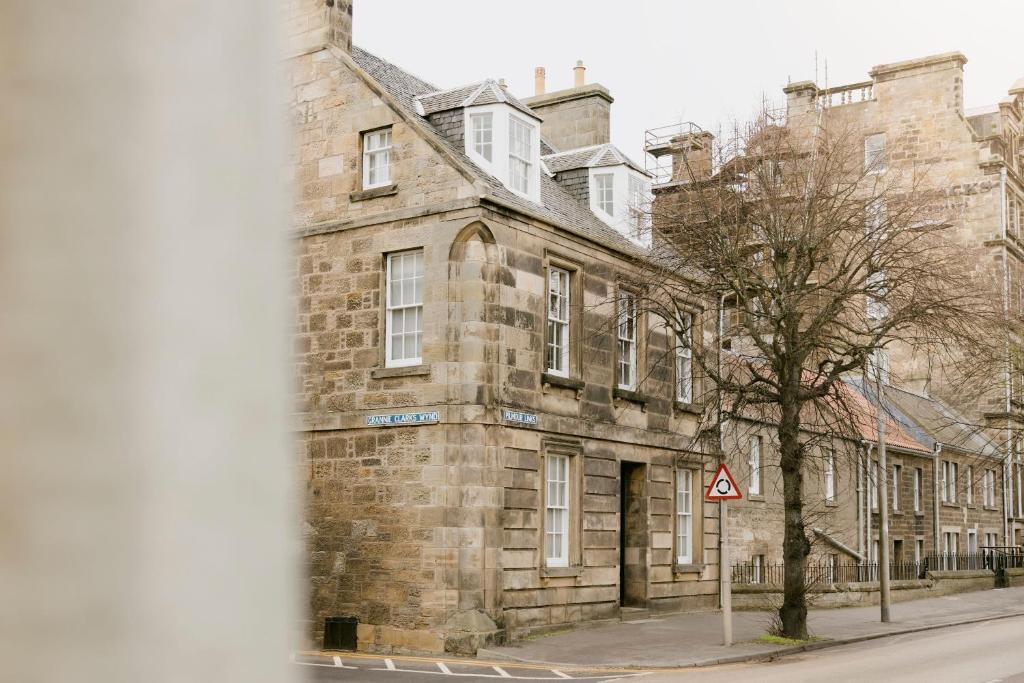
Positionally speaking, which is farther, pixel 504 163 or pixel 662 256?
pixel 662 256

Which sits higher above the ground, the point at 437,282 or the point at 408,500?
the point at 437,282

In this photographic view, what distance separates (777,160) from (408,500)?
9.78 m

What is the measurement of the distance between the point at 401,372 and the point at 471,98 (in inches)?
227

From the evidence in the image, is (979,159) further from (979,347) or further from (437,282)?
(437,282)

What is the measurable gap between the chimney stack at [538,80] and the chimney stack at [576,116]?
11.2 feet

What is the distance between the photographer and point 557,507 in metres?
21.6

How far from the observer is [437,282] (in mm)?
20203

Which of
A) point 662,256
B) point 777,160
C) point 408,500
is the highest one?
point 777,160

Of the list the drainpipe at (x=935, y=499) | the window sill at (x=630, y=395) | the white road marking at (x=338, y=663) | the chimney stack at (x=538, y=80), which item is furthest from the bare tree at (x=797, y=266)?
the drainpipe at (x=935, y=499)

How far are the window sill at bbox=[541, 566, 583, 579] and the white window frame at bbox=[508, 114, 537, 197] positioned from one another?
7357 mm

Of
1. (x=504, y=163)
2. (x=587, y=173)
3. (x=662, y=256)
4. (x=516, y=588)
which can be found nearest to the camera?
(x=516, y=588)

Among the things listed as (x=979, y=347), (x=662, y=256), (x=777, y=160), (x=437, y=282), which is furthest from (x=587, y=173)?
(x=979, y=347)

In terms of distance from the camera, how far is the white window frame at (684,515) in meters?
26.3

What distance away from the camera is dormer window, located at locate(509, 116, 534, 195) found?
22344 mm
